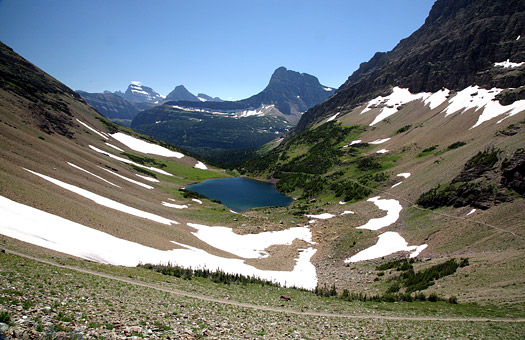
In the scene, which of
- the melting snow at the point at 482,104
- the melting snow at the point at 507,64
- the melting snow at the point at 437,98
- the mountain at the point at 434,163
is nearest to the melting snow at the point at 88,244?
the mountain at the point at 434,163

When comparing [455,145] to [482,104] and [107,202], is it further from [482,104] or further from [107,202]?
[107,202]

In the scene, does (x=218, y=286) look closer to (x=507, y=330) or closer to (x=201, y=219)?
(x=507, y=330)

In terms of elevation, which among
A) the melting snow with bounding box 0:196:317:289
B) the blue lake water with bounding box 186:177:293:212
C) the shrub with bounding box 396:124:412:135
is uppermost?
the shrub with bounding box 396:124:412:135

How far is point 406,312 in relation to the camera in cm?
1797

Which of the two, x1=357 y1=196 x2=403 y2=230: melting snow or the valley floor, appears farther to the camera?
x1=357 y1=196 x2=403 y2=230: melting snow

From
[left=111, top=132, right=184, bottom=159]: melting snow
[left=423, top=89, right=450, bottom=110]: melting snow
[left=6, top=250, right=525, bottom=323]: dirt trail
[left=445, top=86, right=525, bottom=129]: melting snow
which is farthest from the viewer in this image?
[left=111, top=132, right=184, bottom=159]: melting snow

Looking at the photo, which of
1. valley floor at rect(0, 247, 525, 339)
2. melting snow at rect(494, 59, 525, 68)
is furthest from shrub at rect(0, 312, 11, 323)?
melting snow at rect(494, 59, 525, 68)

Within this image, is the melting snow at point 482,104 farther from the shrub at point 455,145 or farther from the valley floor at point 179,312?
the valley floor at point 179,312

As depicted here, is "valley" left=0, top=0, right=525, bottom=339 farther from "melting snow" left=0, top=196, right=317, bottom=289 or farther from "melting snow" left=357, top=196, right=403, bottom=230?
"melting snow" left=357, top=196, right=403, bottom=230

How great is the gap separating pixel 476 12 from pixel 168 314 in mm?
217587

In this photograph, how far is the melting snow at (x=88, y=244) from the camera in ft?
70.4

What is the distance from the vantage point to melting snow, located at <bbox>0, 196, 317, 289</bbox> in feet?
70.4

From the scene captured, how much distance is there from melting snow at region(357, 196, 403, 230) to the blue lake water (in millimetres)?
36938

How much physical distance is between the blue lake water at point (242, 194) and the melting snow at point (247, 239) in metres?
34.1
